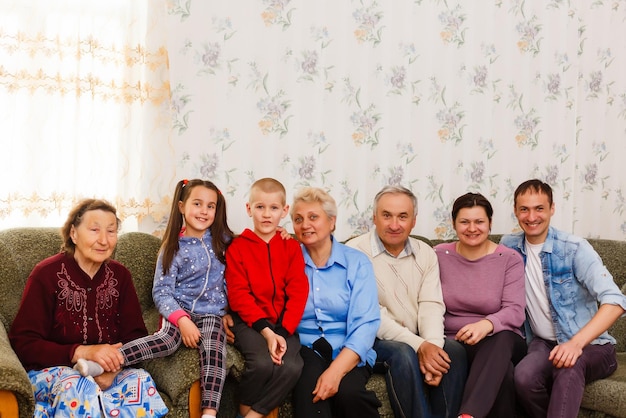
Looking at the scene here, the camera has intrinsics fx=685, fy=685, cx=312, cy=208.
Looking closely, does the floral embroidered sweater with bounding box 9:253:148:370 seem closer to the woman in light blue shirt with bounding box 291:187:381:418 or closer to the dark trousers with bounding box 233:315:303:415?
the dark trousers with bounding box 233:315:303:415

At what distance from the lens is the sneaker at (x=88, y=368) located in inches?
86.0

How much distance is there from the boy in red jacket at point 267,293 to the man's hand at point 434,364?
48 centimetres

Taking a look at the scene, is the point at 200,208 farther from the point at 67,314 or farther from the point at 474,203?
Answer: the point at 474,203

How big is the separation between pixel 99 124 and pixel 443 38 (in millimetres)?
1814

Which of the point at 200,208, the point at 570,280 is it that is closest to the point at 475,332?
the point at 570,280

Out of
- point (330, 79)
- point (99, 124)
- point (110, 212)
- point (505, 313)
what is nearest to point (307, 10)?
point (330, 79)

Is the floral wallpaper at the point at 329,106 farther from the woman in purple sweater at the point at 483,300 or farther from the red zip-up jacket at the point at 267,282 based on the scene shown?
the woman in purple sweater at the point at 483,300

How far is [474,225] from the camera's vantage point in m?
2.81

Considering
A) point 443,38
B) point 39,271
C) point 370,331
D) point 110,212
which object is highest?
point 443,38

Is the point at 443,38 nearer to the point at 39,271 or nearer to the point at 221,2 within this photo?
the point at 221,2

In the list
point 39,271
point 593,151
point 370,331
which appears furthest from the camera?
point 593,151

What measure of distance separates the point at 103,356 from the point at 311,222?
0.91 metres

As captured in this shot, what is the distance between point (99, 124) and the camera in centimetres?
304

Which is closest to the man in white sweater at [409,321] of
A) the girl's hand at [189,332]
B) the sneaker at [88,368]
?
the girl's hand at [189,332]
